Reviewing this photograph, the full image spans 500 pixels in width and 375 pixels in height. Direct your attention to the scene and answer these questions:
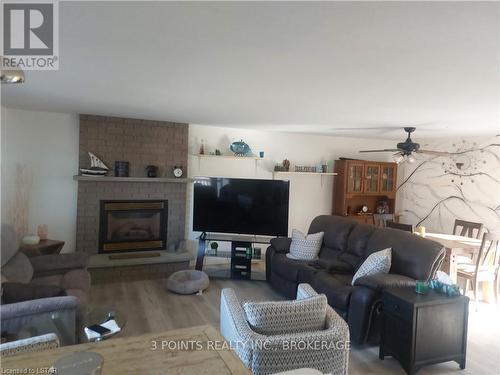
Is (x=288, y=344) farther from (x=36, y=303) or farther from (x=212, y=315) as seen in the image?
(x=212, y=315)

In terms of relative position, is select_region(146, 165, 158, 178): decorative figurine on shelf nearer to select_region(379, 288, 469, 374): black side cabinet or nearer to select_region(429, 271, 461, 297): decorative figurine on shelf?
select_region(379, 288, 469, 374): black side cabinet

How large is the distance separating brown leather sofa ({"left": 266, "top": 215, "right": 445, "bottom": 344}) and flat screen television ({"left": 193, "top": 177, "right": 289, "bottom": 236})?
1.19 ft

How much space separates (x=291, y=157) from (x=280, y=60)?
3898 mm

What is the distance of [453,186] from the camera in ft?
19.0

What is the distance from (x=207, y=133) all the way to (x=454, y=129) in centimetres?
364

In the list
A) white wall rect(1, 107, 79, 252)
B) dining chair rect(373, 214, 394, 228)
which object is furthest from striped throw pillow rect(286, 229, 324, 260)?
white wall rect(1, 107, 79, 252)

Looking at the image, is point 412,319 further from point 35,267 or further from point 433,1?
point 35,267

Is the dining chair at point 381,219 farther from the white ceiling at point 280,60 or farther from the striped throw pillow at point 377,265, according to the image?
the striped throw pillow at point 377,265

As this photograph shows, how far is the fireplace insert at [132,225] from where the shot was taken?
4742 millimetres

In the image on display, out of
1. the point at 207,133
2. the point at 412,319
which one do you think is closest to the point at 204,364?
the point at 412,319

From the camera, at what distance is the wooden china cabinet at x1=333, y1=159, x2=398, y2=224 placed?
6.04 meters

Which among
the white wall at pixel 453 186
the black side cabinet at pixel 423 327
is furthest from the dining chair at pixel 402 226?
the black side cabinet at pixel 423 327

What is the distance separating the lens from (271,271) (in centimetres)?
450

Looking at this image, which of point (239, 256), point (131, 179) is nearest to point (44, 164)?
point (131, 179)
